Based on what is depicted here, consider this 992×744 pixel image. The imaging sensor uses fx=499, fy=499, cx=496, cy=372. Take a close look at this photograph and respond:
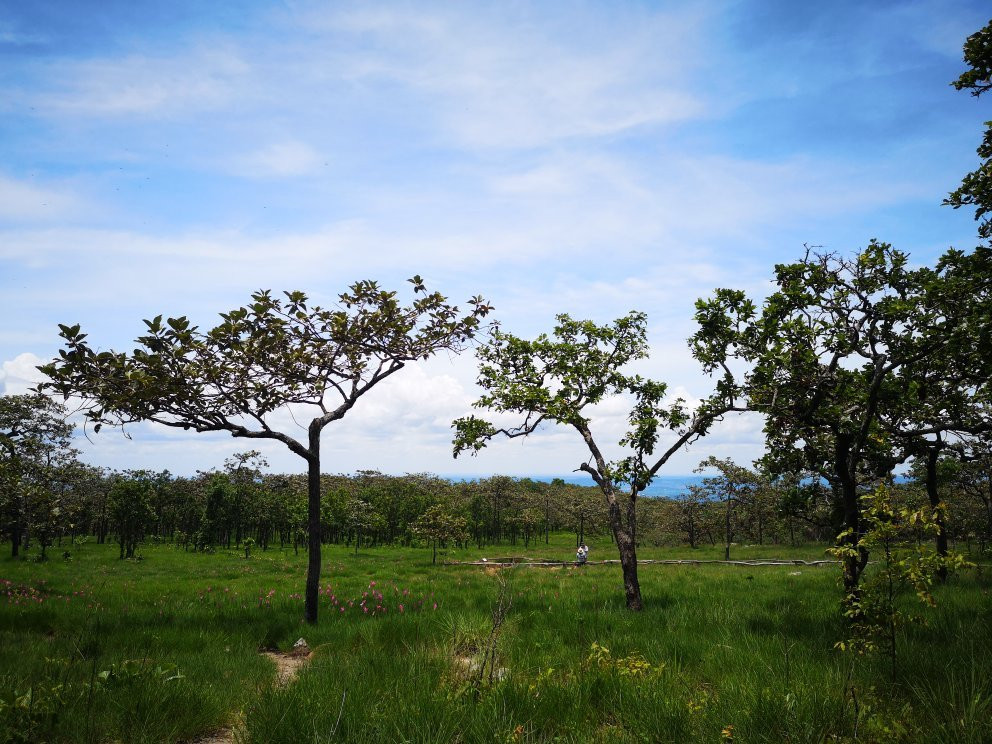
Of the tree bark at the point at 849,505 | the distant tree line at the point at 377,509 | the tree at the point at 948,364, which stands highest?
the tree at the point at 948,364

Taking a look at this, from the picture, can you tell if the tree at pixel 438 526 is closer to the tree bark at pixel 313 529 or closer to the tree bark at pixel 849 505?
the tree bark at pixel 313 529

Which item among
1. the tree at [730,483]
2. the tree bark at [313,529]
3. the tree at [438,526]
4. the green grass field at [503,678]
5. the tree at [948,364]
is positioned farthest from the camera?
the tree at [730,483]

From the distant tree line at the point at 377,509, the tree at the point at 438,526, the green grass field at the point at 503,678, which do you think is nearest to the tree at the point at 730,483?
the distant tree line at the point at 377,509

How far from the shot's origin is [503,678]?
6.24m

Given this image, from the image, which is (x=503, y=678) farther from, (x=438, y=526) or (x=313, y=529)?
(x=438, y=526)

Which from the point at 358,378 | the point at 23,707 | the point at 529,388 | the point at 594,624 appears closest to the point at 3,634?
the point at 23,707

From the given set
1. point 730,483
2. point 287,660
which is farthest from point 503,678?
point 730,483

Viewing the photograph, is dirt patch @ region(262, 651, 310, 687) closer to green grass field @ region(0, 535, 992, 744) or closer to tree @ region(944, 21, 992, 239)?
green grass field @ region(0, 535, 992, 744)

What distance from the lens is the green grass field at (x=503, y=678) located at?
4.57 m

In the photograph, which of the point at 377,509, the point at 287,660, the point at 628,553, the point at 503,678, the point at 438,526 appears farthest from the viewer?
the point at 377,509

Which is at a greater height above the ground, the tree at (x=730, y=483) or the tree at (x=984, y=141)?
the tree at (x=984, y=141)

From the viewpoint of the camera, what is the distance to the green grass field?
4.57 m

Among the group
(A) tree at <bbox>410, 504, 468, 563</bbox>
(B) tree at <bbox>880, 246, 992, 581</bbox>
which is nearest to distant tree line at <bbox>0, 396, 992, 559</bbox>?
(A) tree at <bbox>410, 504, 468, 563</bbox>

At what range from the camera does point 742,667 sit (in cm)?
660
